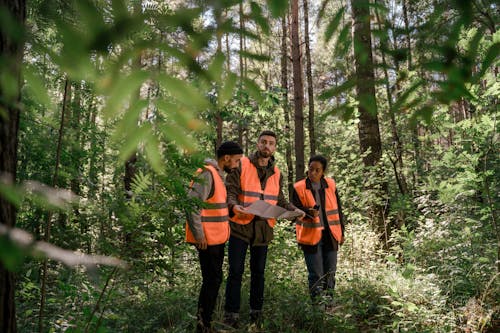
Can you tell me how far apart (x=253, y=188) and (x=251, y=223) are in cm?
42

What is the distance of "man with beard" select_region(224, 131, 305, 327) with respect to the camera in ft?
14.1

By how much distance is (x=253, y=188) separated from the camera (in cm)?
460

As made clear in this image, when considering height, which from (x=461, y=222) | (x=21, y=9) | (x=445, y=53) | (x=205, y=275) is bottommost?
(x=205, y=275)

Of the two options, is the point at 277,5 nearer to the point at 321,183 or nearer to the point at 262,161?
the point at 262,161

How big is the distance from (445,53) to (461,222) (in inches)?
206

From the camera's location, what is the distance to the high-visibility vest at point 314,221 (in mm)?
4816

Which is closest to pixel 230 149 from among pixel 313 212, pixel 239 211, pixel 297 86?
pixel 239 211

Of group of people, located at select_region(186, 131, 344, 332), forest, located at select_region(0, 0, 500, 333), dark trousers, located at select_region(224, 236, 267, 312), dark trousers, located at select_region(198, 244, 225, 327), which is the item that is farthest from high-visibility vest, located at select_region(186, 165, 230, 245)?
dark trousers, located at select_region(224, 236, 267, 312)

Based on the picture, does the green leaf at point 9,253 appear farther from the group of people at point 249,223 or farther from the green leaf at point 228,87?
the group of people at point 249,223

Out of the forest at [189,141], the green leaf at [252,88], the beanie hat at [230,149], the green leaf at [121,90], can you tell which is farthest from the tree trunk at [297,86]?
the green leaf at [121,90]

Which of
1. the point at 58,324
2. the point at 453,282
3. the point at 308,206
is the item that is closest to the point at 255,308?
the point at 308,206

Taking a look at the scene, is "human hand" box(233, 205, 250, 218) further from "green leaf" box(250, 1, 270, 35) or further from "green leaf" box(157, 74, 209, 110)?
"green leaf" box(157, 74, 209, 110)

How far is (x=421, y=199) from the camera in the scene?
664 centimetres

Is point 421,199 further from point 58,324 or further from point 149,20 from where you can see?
point 149,20
